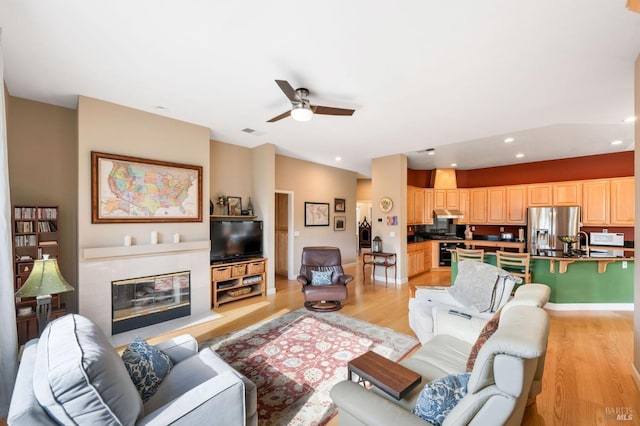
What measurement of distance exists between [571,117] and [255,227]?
4.95 meters

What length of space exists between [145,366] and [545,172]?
8.26m

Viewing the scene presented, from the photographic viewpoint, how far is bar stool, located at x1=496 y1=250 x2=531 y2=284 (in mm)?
4262

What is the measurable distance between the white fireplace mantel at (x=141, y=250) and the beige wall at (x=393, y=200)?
3.74 meters

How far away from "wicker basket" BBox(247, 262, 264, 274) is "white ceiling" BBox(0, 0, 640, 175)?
238 centimetres

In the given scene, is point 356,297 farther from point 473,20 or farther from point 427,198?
point 473,20

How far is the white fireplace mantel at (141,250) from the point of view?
3.15 metres

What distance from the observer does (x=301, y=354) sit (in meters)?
2.88

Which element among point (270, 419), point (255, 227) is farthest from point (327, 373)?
point (255, 227)

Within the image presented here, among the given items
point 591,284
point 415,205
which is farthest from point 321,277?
point 591,284

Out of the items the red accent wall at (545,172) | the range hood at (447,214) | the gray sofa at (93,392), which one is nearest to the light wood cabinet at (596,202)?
the red accent wall at (545,172)

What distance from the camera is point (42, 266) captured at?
6.60ft

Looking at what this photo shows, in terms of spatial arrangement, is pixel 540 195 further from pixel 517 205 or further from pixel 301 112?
pixel 301 112

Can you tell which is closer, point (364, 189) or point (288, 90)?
point (288, 90)

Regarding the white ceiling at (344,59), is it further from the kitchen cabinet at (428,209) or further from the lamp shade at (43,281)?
the kitchen cabinet at (428,209)
